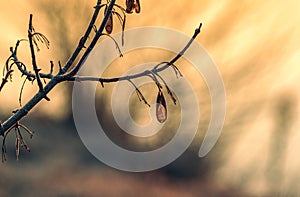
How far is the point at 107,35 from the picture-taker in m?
4.42

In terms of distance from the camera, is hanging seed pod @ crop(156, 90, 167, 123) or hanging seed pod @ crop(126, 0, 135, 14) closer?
hanging seed pod @ crop(126, 0, 135, 14)

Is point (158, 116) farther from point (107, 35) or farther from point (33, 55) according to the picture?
point (33, 55)

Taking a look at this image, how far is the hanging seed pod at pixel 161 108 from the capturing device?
179 inches

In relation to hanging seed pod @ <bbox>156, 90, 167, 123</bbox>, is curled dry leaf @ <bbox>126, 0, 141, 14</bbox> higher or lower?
higher

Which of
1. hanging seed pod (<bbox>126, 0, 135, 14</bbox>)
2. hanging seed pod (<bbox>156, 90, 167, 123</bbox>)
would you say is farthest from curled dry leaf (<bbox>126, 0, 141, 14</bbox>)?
hanging seed pod (<bbox>156, 90, 167, 123</bbox>)

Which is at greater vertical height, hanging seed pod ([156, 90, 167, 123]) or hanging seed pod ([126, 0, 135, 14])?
hanging seed pod ([126, 0, 135, 14])

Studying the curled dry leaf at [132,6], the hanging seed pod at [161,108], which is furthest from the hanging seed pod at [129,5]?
the hanging seed pod at [161,108]

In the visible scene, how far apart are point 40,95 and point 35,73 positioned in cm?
23

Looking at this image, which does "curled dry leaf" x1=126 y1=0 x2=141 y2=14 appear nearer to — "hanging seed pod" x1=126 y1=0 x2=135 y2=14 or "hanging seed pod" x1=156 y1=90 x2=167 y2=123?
"hanging seed pod" x1=126 y1=0 x2=135 y2=14

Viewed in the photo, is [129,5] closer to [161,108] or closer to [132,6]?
[132,6]

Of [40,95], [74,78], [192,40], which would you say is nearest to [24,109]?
[40,95]

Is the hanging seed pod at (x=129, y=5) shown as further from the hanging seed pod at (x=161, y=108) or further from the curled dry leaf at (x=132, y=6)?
the hanging seed pod at (x=161, y=108)

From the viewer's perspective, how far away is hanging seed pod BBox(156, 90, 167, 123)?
4.54 meters

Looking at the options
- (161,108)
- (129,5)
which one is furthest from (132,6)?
(161,108)
